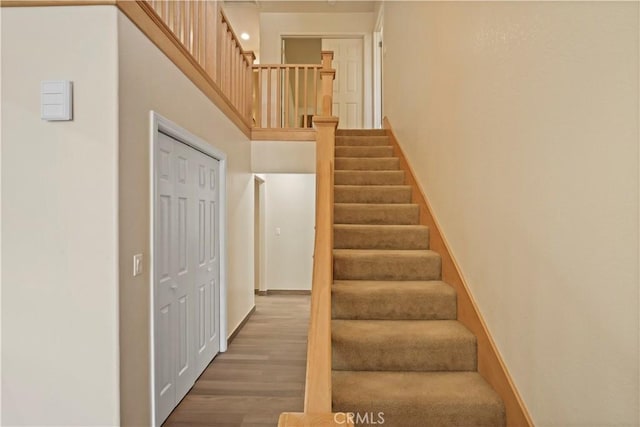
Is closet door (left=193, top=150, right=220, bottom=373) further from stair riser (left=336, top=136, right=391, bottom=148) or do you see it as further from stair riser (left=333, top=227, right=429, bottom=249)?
stair riser (left=336, top=136, right=391, bottom=148)

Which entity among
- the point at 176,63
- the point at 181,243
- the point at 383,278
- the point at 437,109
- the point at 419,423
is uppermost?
the point at 176,63

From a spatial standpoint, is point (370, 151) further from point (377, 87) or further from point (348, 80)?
point (348, 80)

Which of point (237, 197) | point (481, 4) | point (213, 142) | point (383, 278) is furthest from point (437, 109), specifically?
point (237, 197)

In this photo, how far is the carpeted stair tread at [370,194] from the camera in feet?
10.9

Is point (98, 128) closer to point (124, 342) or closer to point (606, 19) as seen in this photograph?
point (124, 342)

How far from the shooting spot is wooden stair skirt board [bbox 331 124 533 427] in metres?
1.64

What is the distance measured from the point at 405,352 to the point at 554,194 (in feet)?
3.45

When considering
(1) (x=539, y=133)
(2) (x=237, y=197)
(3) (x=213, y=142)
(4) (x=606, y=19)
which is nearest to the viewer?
(4) (x=606, y=19)

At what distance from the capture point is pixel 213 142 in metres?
3.24

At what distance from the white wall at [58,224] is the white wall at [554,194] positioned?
1.74m

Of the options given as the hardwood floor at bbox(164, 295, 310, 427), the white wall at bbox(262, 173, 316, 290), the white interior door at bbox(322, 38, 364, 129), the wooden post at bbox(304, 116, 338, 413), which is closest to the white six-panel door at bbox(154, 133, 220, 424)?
the hardwood floor at bbox(164, 295, 310, 427)

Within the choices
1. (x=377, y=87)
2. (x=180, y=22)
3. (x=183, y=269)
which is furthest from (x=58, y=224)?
(x=377, y=87)

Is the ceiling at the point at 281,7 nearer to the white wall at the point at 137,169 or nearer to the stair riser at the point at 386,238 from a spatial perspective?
the white wall at the point at 137,169

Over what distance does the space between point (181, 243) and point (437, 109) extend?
205 cm
